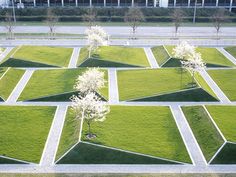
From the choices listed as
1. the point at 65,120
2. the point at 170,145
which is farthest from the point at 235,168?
the point at 65,120

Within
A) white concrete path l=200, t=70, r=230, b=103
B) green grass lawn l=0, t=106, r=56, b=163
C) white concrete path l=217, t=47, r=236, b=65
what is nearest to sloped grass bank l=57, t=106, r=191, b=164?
green grass lawn l=0, t=106, r=56, b=163

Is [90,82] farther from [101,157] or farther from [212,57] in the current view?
[212,57]

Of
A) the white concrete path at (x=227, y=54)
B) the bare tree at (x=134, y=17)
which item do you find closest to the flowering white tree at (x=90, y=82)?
the white concrete path at (x=227, y=54)

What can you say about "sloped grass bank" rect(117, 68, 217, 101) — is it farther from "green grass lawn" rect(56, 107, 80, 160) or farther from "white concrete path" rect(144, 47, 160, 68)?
"green grass lawn" rect(56, 107, 80, 160)

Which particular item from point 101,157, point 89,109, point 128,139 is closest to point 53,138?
point 89,109

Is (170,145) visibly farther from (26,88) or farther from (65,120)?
(26,88)

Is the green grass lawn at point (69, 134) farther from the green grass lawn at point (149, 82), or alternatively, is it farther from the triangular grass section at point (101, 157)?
the green grass lawn at point (149, 82)
